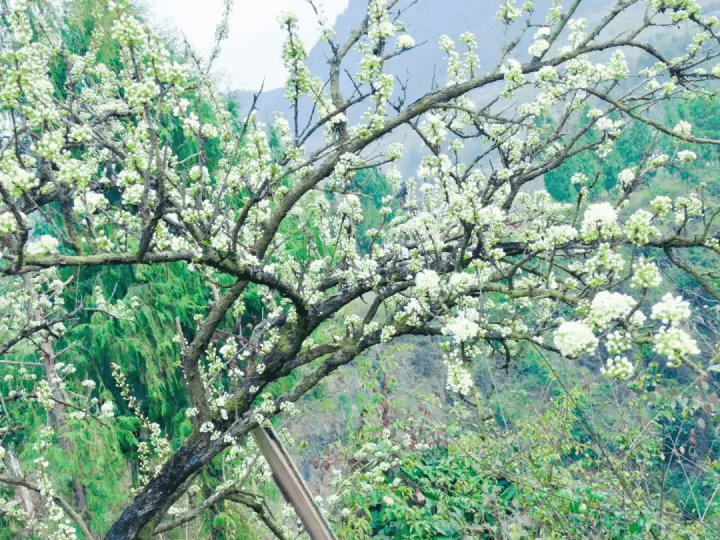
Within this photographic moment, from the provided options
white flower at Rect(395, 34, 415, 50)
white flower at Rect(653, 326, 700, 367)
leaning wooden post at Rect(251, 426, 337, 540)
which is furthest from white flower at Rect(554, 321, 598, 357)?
leaning wooden post at Rect(251, 426, 337, 540)

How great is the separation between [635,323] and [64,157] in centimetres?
259

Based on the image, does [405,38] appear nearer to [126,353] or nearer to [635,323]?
[635,323]

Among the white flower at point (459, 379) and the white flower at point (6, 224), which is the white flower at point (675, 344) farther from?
the white flower at point (6, 224)

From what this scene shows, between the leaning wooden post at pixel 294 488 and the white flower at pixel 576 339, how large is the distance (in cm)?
256

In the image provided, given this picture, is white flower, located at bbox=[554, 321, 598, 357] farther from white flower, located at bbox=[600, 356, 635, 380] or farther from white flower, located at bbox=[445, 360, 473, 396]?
white flower, located at bbox=[445, 360, 473, 396]

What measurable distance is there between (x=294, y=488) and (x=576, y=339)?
2706mm

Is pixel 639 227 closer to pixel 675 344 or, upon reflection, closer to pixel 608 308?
pixel 608 308

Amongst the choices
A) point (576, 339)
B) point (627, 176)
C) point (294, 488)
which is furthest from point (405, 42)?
point (294, 488)

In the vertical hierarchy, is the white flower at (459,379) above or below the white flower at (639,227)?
below

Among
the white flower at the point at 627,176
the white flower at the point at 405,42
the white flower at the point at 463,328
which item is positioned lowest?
the white flower at the point at 463,328

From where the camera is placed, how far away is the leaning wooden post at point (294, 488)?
4.10m

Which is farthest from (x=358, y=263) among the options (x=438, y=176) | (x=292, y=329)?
(x=438, y=176)

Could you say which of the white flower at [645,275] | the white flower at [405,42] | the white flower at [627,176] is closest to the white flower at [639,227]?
the white flower at [645,275]

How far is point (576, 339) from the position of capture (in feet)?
7.09
